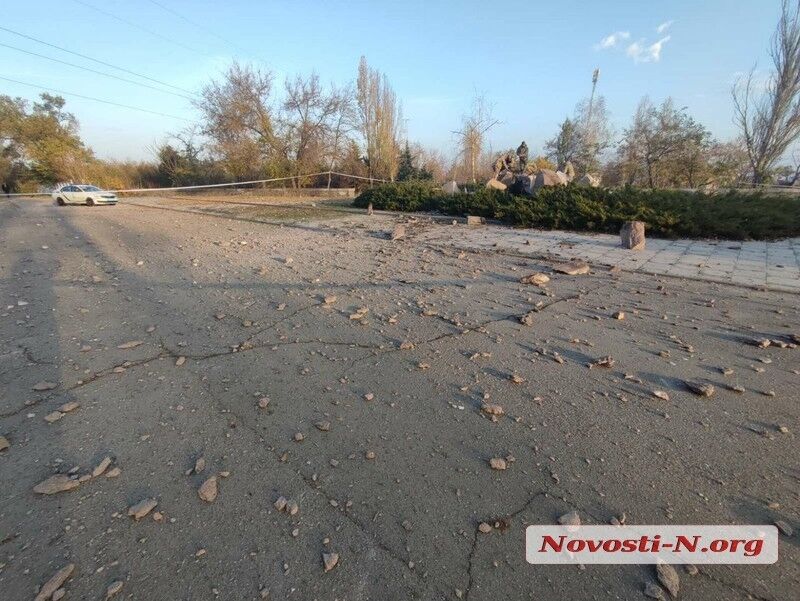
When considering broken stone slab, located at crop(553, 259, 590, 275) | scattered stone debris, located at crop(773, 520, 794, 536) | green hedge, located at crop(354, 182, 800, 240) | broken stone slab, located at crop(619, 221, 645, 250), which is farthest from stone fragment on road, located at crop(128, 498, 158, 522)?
green hedge, located at crop(354, 182, 800, 240)

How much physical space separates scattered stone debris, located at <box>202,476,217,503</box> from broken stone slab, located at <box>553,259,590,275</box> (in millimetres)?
5800

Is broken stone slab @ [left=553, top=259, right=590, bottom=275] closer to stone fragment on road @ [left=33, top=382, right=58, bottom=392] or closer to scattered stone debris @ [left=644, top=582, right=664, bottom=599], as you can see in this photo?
scattered stone debris @ [left=644, top=582, right=664, bottom=599]

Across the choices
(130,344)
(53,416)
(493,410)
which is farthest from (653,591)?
(130,344)

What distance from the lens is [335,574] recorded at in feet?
5.09

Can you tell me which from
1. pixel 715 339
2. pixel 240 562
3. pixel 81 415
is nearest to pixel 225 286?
pixel 81 415

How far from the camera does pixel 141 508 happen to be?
181 centimetres

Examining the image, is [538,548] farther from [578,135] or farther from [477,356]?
[578,135]

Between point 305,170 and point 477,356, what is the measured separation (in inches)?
1013

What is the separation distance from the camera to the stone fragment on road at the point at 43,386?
9.16 ft

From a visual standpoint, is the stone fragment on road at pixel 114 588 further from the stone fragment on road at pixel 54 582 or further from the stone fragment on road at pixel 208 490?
A: the stone fragment on road at pixel 208 490

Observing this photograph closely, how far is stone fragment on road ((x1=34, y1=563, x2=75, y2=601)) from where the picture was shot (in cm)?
144

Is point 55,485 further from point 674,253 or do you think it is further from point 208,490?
point 674,253

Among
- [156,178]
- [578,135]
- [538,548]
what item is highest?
[578,135]

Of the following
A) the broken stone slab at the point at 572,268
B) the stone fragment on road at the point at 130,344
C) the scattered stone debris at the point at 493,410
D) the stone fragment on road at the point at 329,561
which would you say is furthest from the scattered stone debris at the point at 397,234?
the stone fragment on road at the point at 329,561
